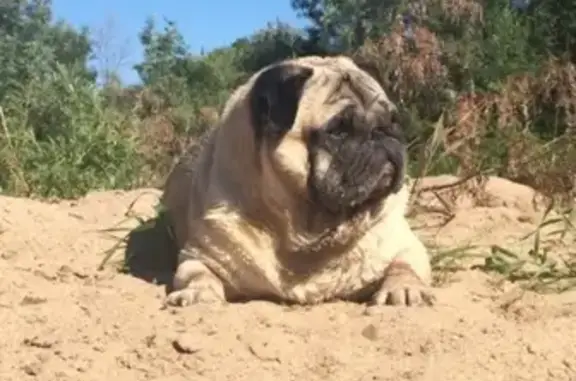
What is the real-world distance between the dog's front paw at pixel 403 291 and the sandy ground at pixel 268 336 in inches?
2.6

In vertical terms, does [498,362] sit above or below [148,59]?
below

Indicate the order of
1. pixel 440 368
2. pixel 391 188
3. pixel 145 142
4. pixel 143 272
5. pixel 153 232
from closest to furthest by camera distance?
pixel 440 368, pixel 391 188, pixel 143 272, pixel 153 232, pixel 145 142

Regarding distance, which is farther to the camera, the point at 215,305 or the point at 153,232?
the point at 153,232

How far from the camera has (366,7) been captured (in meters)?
9.56

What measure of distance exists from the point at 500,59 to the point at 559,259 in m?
3.34

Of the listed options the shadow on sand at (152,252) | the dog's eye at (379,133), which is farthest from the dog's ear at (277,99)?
the shadow on sand at (152,252)

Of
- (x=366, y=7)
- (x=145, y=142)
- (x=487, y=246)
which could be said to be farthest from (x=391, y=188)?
(x=366, y=7)

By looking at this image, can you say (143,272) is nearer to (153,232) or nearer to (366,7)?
(153,232)

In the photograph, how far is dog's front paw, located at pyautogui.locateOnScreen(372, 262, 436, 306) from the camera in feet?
14.1

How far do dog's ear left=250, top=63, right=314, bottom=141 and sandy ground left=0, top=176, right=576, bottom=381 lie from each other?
2.00ft

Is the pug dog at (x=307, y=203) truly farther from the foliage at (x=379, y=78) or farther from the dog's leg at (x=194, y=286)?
the foliage at (x=379, y=78)

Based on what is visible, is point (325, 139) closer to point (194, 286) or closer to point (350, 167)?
point (350, 167)

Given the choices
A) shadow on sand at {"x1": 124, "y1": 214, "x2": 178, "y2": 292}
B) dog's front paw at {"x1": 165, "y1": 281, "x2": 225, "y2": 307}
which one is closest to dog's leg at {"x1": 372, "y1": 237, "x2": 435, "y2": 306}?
dog's front paw at {"x1": 165, "y1": 281, "x2": 225, "y2": 307}

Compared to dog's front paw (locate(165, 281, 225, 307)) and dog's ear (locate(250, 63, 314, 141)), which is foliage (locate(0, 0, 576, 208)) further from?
dog's front paw (locate(165, 281, 225, 307))
